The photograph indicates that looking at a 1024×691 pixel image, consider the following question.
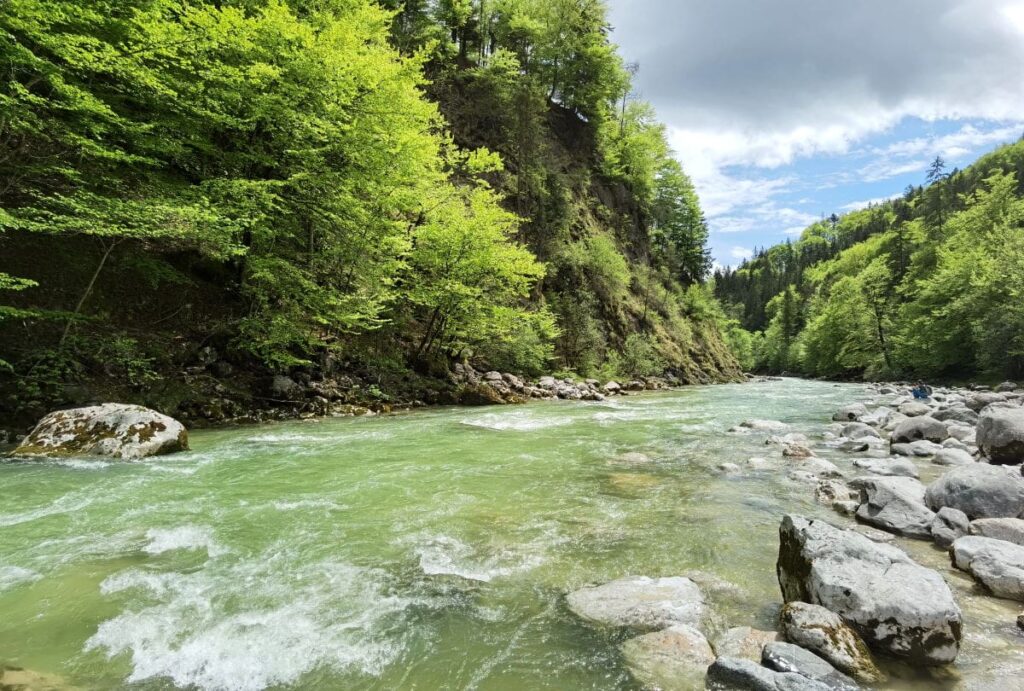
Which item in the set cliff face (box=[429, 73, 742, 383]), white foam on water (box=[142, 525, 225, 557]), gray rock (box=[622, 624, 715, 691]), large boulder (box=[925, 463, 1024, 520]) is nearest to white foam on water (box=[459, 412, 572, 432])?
white foam on water (box=[142, 525, 225, 557])

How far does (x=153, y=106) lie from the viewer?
12438 millimetres

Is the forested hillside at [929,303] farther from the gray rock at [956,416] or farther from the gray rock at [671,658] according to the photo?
the gray rock at [671,658]

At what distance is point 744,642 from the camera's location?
332cm

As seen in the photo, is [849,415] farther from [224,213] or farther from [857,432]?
[224,213]

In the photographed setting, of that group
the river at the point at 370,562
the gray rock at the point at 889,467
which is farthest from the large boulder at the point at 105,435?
the gray rock at the point at 889,467

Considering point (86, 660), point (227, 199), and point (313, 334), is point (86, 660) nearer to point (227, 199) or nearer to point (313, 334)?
point (227, 199)

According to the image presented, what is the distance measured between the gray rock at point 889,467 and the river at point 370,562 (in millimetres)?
293

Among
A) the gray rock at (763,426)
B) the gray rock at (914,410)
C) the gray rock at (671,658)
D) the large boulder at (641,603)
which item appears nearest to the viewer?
the gray rock at (671,658)

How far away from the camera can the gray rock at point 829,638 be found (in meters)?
2.98

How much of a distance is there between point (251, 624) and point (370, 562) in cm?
119

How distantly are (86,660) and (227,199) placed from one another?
1114cm

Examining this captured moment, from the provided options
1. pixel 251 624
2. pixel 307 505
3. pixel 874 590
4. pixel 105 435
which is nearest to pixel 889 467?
pixel 874 590

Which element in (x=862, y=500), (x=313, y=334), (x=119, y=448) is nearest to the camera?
(x=862, y=500)

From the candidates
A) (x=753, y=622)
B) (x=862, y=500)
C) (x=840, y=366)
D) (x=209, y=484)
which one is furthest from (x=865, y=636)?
(x=840, y=366)
